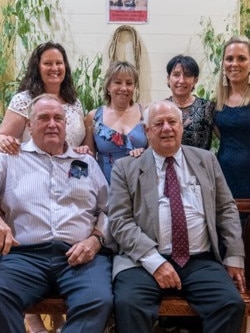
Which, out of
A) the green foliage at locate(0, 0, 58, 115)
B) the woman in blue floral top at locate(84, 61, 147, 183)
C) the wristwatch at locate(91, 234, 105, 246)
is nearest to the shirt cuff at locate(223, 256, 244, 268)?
the wristwatch at locate(91, 234, 105, 246)

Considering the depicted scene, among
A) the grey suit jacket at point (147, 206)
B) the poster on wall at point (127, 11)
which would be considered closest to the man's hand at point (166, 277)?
the grey suit jacket at point (147, 206)

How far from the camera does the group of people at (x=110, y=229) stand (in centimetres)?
216

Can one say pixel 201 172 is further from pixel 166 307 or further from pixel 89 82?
pixel 89 82

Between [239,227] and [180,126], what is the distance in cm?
58

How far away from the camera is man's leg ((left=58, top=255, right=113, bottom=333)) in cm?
210

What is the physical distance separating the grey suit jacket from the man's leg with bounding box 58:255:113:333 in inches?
4.5

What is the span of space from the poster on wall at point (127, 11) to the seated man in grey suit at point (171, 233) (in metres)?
1.96

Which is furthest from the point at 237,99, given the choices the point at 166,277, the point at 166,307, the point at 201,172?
the point at 166,307

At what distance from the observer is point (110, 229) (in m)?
2.47

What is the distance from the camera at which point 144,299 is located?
2176mm

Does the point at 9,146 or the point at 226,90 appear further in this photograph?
the point at 226,90

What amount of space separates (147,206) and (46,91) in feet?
3.43

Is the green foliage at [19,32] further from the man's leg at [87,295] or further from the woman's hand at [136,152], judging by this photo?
the man's leg at [87,295]

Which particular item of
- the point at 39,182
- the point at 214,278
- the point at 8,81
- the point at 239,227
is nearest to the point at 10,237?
the point at 39,182
